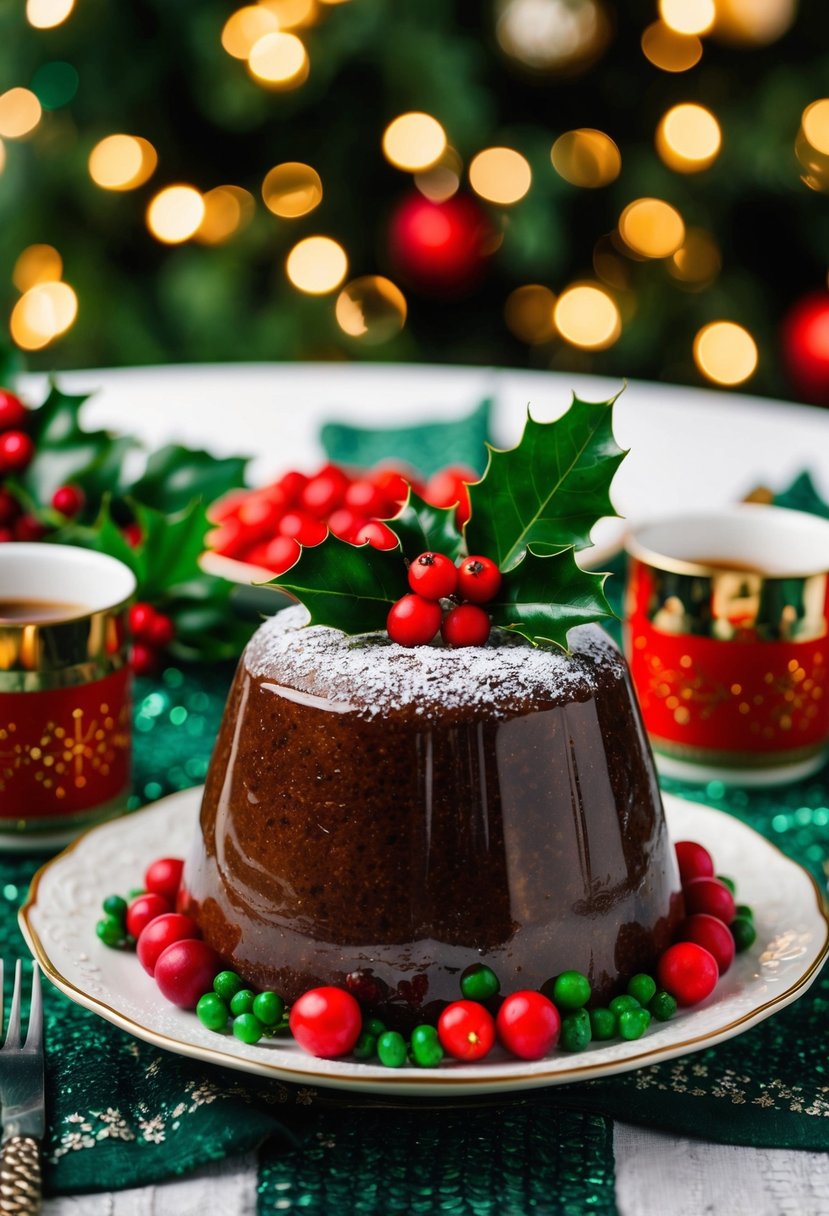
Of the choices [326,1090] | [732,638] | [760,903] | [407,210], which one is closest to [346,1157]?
[326,1090]

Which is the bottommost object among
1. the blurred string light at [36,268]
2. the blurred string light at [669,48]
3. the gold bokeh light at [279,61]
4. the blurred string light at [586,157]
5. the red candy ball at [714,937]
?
the red candy ball at [714,937]

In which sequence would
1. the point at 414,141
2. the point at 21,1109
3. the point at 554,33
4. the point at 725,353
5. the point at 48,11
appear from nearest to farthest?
the point at 21,1109, the point at 48,11, the point at 554,33, the point at 414,141, the point at 725,353

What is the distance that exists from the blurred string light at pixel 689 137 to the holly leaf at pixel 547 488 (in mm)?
2563

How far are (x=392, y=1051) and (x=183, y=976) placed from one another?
19cm

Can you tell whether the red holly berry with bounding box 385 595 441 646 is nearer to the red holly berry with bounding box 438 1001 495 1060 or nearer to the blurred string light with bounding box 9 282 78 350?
the red holly berry with bounding box 438 1001 495 1060

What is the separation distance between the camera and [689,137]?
143 inches

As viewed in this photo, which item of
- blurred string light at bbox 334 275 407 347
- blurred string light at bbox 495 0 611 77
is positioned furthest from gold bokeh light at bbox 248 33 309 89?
blurred string light at bbox 334 275 407 347

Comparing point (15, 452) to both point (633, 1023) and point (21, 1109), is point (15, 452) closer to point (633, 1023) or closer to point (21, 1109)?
point (21, 1109)

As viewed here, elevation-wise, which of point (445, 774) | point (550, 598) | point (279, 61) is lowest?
point (445, 774)

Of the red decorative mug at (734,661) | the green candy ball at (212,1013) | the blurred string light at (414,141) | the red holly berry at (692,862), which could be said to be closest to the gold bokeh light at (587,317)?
the blurred string light at (414,141)

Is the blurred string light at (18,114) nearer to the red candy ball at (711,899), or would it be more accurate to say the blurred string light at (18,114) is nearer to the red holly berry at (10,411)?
the red holly berry at (10,411)

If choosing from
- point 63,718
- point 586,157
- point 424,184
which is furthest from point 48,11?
point 63,718

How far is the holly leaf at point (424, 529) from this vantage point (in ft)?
4.22

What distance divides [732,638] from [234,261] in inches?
98.2
